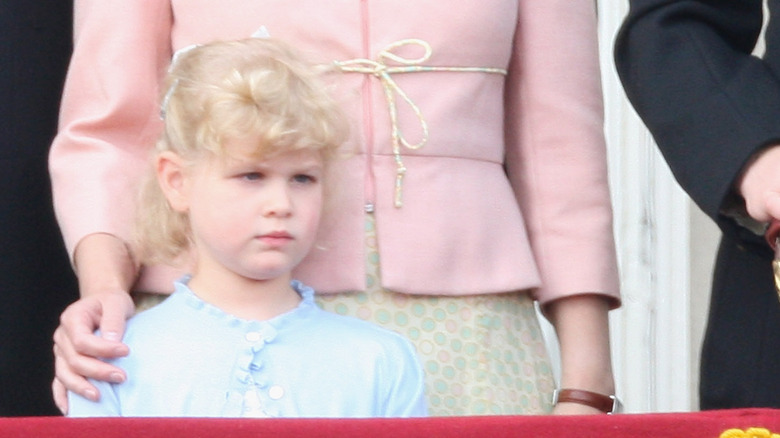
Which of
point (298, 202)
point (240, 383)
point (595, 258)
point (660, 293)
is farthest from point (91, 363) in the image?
point (660, 293)

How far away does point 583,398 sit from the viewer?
239cm

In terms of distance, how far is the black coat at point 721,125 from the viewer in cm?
207

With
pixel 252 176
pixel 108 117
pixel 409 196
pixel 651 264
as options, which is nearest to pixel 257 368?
pixel 252 176

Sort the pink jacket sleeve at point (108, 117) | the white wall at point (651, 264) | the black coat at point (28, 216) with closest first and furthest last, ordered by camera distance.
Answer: the pink jacket sleeve at point (108, 117)
the black coat at point (28, 216)
the white wall at point (651, 264)

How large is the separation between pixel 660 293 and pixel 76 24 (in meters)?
1.92

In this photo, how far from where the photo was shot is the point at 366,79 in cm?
239

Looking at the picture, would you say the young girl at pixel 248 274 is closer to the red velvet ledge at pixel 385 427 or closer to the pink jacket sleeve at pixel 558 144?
the pink jacket sleeve at pixel 558 144

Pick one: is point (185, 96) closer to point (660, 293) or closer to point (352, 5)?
point (352, 5)

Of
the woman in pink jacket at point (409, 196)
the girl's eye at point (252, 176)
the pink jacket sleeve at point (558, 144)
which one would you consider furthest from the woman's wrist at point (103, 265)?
the pink jacket sleeve at point (558, 144)

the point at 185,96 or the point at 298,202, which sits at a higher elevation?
the point at 185,96

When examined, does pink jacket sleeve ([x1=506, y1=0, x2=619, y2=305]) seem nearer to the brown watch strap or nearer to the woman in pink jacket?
the woman in pink jacket

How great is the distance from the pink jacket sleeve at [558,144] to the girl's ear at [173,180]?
21.2 inches

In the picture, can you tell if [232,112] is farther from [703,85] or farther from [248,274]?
[703,85]

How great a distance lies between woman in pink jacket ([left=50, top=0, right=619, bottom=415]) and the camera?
234cm
